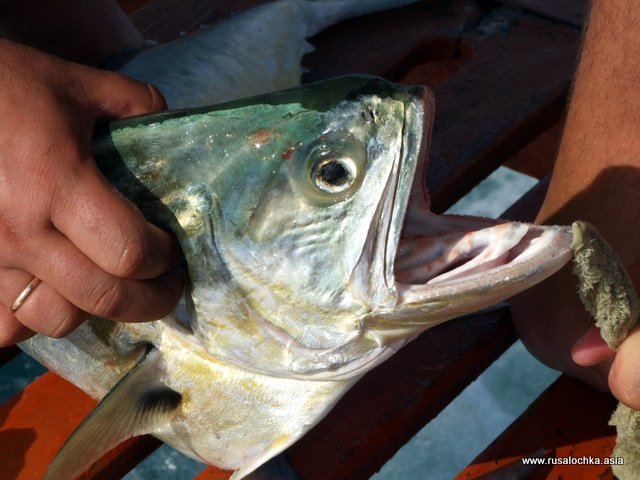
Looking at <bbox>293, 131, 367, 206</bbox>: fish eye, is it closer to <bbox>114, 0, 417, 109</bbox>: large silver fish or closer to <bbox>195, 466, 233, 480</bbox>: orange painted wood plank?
<bbox>195, 466, 233, 480</bbox>: orange painted wood plank

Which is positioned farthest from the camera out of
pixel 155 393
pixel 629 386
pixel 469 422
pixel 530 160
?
pixel 469 422

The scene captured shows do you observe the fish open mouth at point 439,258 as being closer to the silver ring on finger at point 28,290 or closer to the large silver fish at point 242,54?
the silver ring on finger at point 28,290

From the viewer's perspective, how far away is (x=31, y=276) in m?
1.54

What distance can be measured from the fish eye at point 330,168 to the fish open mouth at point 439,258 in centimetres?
7

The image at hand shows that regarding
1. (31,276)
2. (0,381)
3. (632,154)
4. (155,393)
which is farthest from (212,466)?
(0,381)

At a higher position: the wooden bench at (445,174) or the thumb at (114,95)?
the thumb at (114,95)

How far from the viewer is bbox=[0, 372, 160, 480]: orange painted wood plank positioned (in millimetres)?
2094

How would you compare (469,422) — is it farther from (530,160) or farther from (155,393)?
(155,393)

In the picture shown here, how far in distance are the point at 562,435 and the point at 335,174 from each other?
1.10 metres

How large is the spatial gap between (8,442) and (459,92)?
1914 mm

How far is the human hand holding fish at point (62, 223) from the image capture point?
1.43 metres

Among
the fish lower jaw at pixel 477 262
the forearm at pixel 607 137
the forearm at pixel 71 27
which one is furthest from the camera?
the forearm at pixel 71 27

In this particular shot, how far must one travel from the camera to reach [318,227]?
4.89ft

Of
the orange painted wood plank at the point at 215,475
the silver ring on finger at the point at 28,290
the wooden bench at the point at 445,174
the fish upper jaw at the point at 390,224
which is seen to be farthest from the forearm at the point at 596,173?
the silver ring on finger at the point at 28,290
